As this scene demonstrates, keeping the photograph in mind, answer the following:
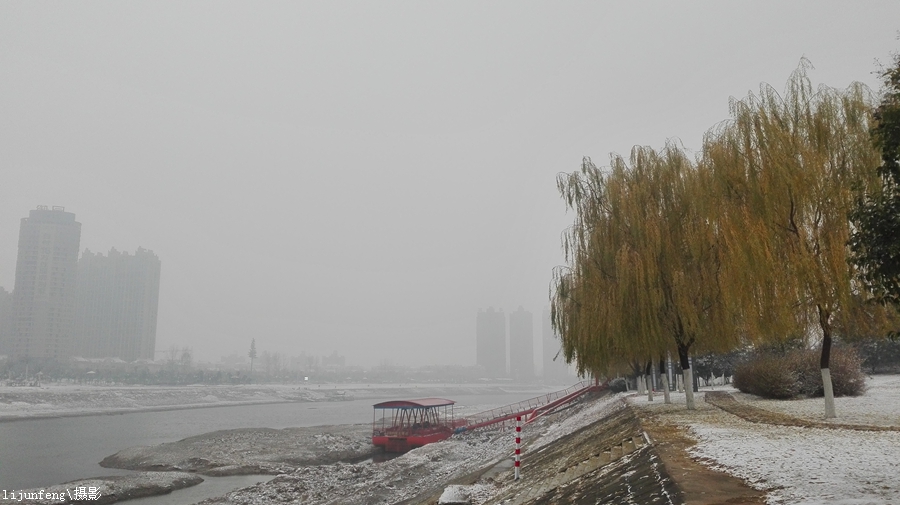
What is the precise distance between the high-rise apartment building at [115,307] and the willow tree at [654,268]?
193m

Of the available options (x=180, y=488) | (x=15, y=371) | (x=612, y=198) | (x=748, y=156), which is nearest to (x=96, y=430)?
(x=180, y=488)

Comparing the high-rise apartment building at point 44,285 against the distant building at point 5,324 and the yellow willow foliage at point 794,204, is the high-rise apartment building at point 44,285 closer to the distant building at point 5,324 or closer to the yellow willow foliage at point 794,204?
the distant building at point 5,324

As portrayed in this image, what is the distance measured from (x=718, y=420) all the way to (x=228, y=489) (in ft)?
71.7

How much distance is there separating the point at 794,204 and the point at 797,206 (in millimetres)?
89

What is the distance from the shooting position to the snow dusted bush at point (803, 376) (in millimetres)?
22109

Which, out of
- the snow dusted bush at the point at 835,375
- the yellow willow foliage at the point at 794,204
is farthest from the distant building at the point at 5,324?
the yellow willow foliage at the point at 794,204

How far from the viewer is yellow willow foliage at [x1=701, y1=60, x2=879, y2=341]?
13312 mm

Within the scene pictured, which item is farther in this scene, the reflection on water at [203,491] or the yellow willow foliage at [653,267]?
the reflection on water at [203,491]

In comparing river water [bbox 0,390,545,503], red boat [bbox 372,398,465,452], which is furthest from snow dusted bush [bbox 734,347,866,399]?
red boat [bbox 372,398,465,452]

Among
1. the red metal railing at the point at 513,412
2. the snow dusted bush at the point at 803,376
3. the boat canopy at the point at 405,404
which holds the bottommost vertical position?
the red metal railing at the point at 513,412

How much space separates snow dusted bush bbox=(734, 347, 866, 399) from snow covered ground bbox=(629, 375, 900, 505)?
6.86 metres

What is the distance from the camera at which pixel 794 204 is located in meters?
14.0

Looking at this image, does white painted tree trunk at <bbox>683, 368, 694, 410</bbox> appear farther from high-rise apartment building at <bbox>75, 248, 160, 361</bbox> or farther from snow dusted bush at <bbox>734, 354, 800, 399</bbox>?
high-rise apartment building at <bbox>75, 248, 160, 361</bbox>

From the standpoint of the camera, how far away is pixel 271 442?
4197 cm
